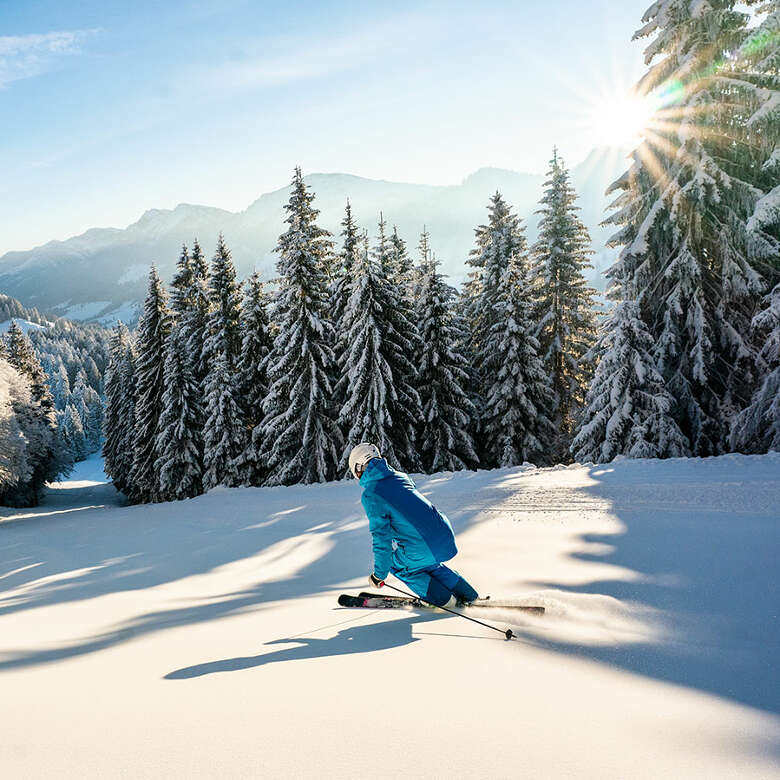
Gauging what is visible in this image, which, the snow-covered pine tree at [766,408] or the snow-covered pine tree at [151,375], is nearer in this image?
the snow-covered pine tree at [766,408]

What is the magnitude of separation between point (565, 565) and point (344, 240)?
2254cm

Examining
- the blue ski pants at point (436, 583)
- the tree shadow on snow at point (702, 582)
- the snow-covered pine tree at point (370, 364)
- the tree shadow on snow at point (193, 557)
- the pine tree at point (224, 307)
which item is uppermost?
the pine tree at point (224, 307)

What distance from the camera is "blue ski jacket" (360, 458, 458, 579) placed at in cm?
406

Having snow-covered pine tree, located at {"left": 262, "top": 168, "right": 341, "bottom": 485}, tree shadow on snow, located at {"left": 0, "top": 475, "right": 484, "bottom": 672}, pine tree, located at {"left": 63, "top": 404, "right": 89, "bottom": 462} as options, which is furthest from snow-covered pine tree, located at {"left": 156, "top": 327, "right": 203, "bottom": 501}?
pine tree, located at {"left": 63, "top": 404, "right": 89, "bottom": 462}

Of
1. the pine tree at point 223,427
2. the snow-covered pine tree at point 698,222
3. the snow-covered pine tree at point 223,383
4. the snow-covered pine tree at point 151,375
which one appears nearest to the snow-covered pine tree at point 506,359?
the snow-covered pine tree at point 698,222

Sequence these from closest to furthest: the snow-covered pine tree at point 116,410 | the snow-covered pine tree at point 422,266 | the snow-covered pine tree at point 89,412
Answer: the snow-covered pine tree at point 422,266, the snow-covered pine tree at point 116,410, the snow-covered pine tree at point 89,412

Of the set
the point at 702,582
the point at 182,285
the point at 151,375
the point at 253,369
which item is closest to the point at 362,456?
the point at 702,582

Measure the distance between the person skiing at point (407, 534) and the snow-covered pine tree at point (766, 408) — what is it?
36.1 feet

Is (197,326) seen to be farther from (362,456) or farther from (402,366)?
(362,456)

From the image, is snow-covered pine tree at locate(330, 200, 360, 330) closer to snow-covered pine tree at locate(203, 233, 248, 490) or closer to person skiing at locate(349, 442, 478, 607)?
snow-covered pine tree at locate(203, 233, 248, 490)

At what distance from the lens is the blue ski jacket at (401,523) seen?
406 centimetres

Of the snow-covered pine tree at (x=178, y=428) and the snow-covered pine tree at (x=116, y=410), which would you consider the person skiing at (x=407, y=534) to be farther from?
the snow-covered pine tree at (x=116, y=410)

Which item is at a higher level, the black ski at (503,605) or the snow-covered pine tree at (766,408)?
the snow-covered pine tree at (766,408)

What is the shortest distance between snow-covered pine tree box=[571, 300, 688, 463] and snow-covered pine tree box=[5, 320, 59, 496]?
37285 mm
